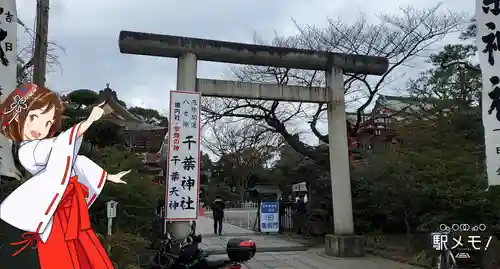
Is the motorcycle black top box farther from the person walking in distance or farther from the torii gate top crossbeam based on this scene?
the person walking in distance

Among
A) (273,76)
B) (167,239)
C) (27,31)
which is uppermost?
(273,76)

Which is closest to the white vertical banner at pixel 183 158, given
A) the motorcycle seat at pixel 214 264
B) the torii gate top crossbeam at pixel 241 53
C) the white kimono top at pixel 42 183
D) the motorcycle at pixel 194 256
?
the motorcycle at pixel 194 256

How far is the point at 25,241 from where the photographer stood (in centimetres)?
433

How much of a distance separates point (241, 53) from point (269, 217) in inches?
322

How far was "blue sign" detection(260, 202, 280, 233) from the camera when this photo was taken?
16.7 m

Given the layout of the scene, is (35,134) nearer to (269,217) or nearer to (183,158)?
(183,158)

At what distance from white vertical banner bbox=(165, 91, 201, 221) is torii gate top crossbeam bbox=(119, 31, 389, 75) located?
2.05 metres

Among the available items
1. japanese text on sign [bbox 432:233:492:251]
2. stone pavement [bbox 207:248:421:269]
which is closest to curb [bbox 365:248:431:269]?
stone pavement [bbox 207:248:421:269]

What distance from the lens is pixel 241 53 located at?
1077 centimetres

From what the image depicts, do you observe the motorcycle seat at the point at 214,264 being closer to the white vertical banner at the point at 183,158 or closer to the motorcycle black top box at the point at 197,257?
the motorcycle black top box at the point at 197,257

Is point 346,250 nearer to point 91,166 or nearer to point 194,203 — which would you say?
point 194,203

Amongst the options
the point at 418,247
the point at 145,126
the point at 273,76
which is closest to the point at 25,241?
the point at 418,247

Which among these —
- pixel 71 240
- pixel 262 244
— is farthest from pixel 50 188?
pixel 262 244

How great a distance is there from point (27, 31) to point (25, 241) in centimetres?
402
